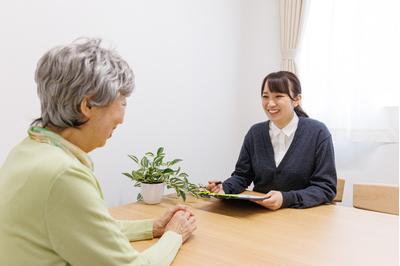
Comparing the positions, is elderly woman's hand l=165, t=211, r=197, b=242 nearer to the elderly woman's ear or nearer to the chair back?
the elderly woman's ear

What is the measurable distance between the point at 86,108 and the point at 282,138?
1340 millimetres

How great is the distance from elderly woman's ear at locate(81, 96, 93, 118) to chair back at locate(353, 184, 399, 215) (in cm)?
153

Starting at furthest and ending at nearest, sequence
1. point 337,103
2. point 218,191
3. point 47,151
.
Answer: point 337,103
point 218,191
point 47,151

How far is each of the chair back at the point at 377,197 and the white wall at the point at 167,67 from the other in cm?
112

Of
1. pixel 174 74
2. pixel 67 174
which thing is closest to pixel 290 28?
pixel 174 74

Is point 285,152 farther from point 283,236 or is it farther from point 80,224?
point 80,224

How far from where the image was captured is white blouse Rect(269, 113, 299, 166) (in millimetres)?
1972

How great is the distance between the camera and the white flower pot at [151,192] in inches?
68.7

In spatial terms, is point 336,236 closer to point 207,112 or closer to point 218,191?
point 218,191

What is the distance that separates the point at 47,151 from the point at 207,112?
188cm

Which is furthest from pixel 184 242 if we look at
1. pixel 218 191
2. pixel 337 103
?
pixel 337 103

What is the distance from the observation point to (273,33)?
9.57ft

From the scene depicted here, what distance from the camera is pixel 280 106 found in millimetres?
Result: 1962

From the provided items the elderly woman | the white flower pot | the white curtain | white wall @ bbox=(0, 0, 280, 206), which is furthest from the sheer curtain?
the elderly woman
